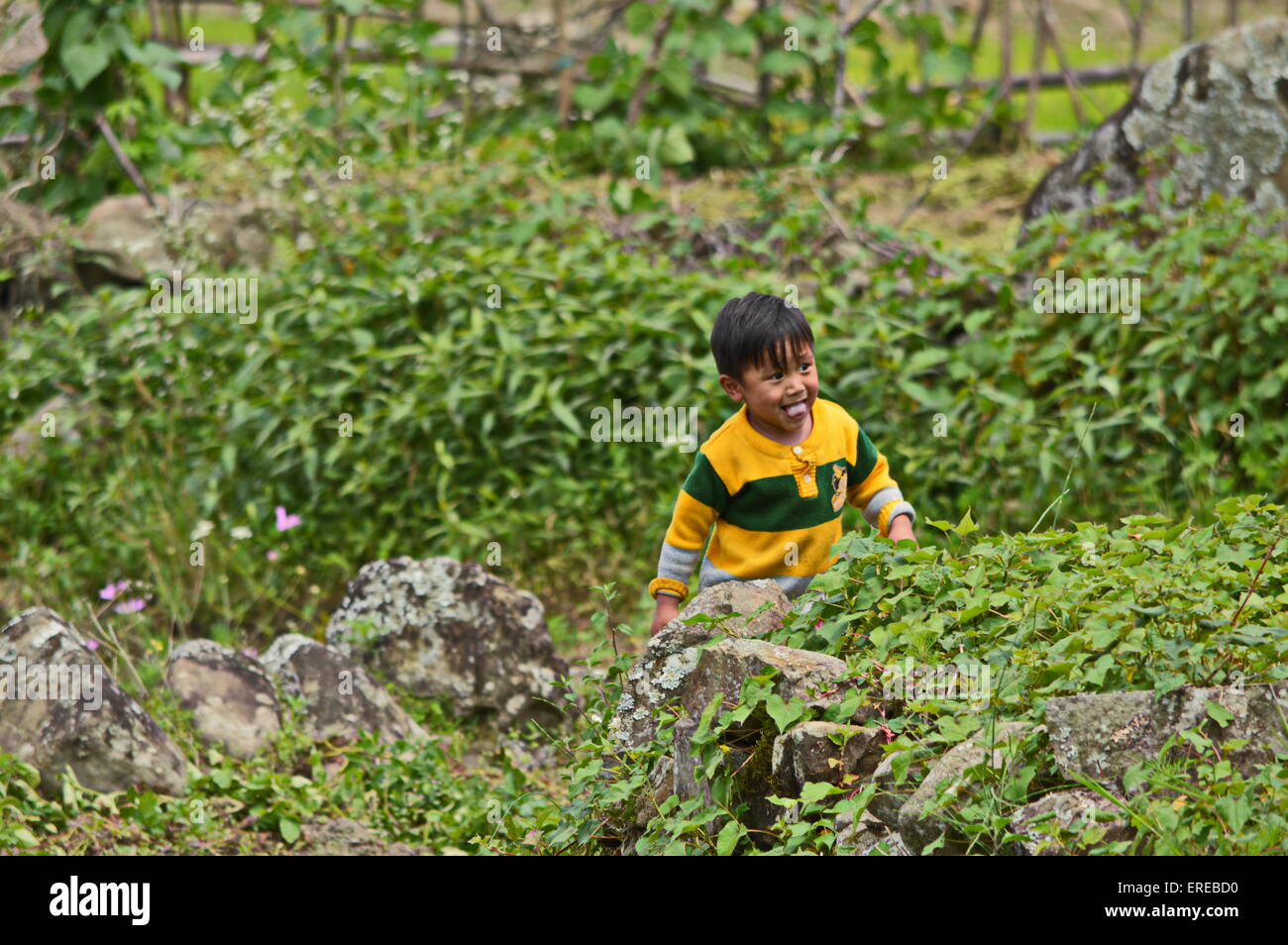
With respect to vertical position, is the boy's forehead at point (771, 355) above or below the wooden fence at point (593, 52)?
below

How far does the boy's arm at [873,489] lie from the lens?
383 cm

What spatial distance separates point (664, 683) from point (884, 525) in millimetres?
869

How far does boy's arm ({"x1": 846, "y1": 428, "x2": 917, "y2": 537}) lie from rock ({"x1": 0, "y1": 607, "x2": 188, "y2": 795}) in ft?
6.90

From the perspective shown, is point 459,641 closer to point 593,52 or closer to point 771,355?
point 771,355

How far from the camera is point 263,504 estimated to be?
5859 millimetres

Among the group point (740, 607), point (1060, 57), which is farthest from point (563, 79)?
point (740, 607)

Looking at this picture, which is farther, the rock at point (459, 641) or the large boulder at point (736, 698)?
the rock at point (459, 641)

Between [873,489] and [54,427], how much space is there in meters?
4.16

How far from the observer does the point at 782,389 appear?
352 cm

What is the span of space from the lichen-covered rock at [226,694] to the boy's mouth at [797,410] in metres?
1.91

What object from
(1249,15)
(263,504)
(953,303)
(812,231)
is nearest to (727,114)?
(812,231)

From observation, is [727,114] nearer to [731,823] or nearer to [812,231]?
[812,231]

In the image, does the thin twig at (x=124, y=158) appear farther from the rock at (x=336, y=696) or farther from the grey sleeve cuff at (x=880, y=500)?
the grey sleeve cuff at (x=880, y=500)

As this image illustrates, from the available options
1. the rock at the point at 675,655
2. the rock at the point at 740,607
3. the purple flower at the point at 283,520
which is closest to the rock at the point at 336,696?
the purple flower at the point at 283,520
